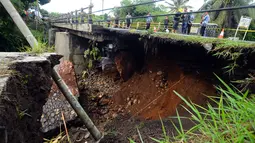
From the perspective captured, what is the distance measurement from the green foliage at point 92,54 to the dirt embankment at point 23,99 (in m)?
7.17

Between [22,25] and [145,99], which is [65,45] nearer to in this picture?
[22,25]

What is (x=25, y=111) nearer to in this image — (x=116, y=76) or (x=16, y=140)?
(x=16, y=140)

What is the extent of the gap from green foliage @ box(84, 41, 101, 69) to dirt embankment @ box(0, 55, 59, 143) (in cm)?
717

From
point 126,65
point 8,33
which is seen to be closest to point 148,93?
point 126,65

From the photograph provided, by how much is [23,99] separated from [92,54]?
878 cm

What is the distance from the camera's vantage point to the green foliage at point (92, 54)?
33.7 ft

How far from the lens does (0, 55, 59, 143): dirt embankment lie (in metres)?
1.79

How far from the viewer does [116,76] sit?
941 centimetres

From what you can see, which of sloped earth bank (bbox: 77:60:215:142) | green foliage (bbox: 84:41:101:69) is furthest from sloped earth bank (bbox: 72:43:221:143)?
green foliage (bbox: 84:41:101:69)

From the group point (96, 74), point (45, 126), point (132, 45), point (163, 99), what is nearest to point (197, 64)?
point (163, 99)

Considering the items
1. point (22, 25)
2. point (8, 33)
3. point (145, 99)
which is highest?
point (22, 25)

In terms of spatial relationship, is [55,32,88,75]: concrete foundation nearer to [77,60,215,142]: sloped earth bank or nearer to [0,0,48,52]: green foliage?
[0,0,48,52]: green foliage

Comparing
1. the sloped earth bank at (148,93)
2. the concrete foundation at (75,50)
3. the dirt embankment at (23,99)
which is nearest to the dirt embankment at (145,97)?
the sloped earth bank at (148,93)

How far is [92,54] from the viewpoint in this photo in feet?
35.8
